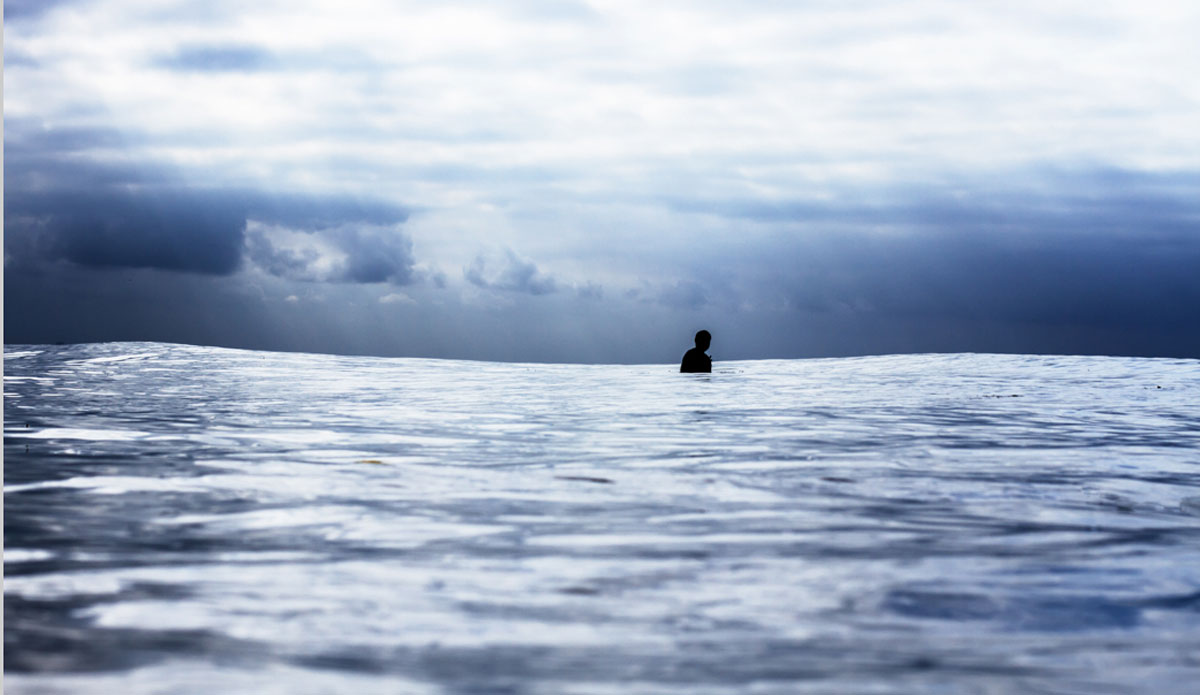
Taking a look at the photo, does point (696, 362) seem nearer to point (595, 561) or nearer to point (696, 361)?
point (696, 361)

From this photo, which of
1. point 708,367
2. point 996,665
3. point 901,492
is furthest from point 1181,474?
point 708,367

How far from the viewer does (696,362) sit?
58.9 ft

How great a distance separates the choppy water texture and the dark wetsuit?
9899mm

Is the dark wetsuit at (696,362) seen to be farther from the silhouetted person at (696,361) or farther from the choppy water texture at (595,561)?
the choppy water texture at (595,561)

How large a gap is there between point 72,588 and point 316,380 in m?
14.4

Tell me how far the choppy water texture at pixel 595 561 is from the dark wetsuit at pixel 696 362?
9.90 metres

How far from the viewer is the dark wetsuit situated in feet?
58.1

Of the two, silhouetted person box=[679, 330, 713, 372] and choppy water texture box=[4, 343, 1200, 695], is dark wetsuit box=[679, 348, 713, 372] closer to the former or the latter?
silhouetted person box=[679, 330, 713, 372]

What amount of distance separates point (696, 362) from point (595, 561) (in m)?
14.7

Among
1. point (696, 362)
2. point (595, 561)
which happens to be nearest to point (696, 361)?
point (696, 362)

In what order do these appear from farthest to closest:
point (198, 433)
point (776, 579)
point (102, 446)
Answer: point (198, 433) → point (102, 446) → point (776, 579)

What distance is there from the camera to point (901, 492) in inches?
192

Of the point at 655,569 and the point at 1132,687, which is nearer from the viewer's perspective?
the point at 1132,687

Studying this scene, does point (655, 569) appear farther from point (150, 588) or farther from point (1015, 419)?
point (1015, 419)
